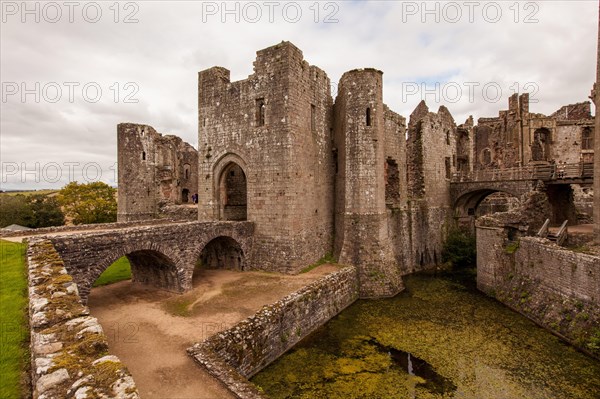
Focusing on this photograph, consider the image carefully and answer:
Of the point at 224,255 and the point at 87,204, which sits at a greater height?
the point at 87,204

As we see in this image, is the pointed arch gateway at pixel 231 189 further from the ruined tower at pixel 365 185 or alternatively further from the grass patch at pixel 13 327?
the grass patch at pixel 13 327

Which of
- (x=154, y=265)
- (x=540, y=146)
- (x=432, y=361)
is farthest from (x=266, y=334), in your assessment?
(x=540, y=146)

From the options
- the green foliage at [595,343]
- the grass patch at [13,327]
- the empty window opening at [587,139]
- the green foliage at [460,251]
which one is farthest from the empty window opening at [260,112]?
the empty window opening at [587,139]

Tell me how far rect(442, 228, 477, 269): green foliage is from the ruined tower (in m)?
7.58

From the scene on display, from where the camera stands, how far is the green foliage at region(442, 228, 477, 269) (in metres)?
21.9

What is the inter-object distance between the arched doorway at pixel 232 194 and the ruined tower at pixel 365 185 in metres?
5.71

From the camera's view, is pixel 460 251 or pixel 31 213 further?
pixel 31 213

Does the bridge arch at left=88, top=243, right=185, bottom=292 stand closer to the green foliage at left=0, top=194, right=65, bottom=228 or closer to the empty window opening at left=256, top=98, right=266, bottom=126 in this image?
the empty window opening at left=256, top=98, right=266, bottom=126

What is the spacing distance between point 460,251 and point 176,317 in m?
18.4

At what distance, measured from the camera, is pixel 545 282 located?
12.7 meters

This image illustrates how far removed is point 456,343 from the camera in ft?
37.1

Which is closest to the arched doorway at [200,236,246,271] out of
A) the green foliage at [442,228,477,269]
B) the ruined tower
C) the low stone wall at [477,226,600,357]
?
the ruined tower

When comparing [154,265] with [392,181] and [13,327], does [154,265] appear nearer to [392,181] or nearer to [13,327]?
[13,327]

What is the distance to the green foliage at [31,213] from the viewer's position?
31766 millimetres
